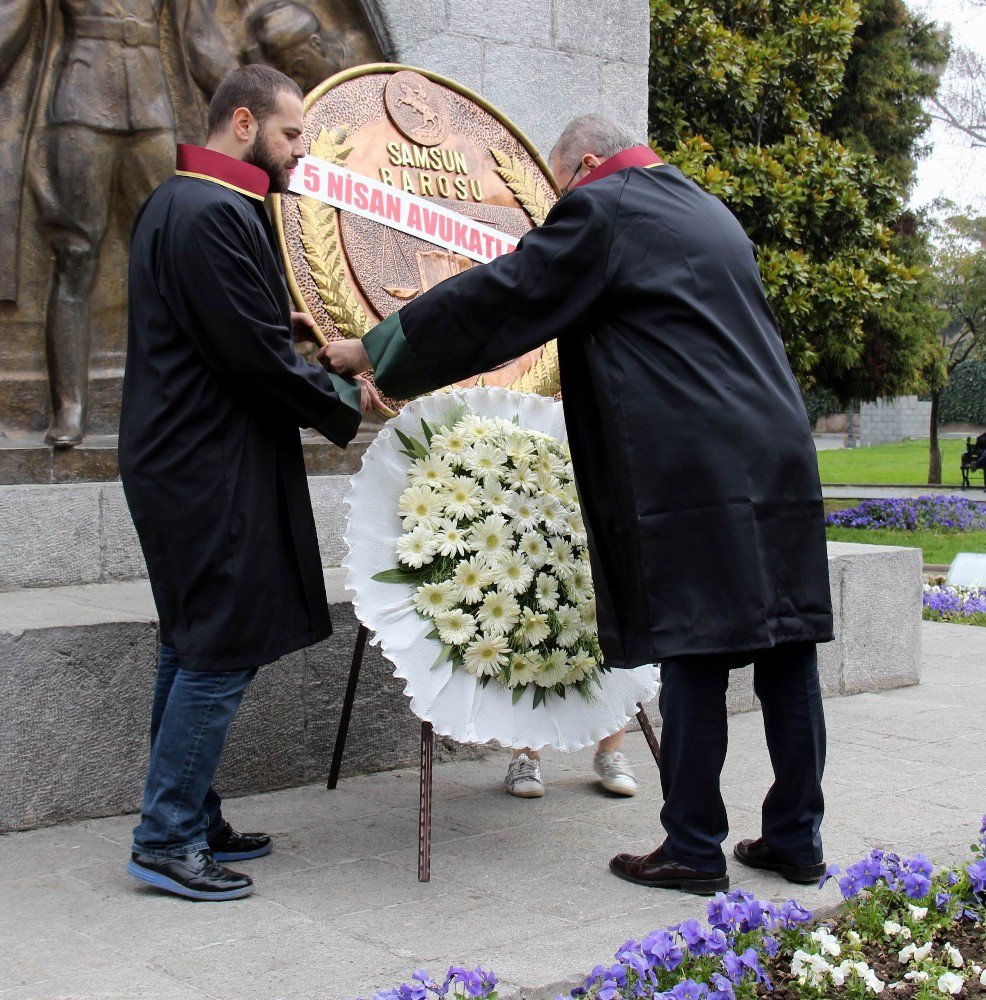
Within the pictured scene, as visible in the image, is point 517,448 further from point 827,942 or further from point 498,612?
point 827,942

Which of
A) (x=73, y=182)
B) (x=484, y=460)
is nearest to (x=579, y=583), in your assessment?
(x=484, y=460)

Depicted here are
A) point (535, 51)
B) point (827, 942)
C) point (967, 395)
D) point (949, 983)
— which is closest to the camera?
point (949, 983)

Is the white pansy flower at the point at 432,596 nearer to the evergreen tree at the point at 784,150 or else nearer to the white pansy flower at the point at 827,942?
the white pansy flower at the point at 827,942

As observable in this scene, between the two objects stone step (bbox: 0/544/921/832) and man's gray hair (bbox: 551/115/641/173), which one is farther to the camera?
stone step (bbox: 0/544/921/832)

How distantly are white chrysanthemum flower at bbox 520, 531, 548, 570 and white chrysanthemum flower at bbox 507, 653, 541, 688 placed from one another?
244 mm

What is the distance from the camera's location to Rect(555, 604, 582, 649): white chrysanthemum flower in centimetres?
351

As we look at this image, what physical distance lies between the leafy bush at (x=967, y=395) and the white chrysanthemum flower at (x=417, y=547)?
4575 cm

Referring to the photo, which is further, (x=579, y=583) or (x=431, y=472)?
(x=579, y=583)

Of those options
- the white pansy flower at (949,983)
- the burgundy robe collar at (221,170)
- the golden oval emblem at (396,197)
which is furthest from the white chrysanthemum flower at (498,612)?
the white pansy flower at (949,983)

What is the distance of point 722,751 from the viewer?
3.24 meters

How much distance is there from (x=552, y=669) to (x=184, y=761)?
38.4 inches

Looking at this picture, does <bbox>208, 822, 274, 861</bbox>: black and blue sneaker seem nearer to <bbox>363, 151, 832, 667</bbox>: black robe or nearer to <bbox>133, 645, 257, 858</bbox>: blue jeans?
<bbox>133, 645, 257, 858</bbox>: blue jeans

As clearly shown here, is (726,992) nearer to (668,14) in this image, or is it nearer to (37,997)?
(37,997)

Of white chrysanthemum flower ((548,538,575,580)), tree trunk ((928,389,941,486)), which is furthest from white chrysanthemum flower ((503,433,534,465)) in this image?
tree trunk ((928,389,941,486))
